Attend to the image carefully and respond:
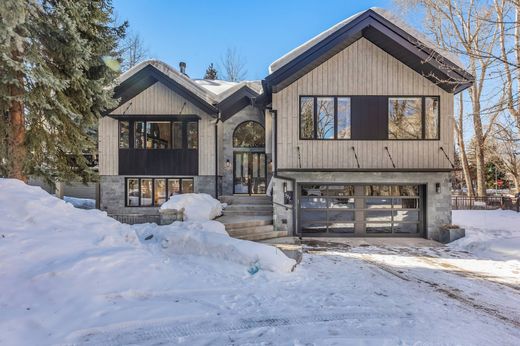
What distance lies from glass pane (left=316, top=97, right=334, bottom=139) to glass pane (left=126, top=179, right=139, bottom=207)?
321 inches

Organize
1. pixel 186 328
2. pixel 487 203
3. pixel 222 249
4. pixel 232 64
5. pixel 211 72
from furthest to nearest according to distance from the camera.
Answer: pixel 211 72
pixel 232 64
pixel 487 203
pixel 222 249
pixel 186 328

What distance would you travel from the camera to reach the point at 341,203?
34.5ft

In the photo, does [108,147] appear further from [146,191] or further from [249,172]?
[249,172]

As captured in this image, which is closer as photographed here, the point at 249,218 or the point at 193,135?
the point at 249,218

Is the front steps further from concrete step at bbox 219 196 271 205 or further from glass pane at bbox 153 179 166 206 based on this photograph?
glass pane at bbox 153 179 166 206

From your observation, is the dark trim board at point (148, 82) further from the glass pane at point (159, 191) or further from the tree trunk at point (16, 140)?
the tree trunk at point (16, 140)

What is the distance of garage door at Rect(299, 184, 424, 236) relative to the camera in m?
10.5

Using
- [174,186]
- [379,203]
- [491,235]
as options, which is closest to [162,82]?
[174,186]

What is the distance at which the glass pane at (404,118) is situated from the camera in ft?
33.9

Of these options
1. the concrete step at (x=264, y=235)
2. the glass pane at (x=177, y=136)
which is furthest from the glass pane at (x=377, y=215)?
the glass pane at (x=177, y=136)

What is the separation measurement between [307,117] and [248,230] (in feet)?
14.6

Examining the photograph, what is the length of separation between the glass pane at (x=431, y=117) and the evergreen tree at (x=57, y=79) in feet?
33.9

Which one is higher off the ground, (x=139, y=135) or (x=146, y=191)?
(x=139, y=135)

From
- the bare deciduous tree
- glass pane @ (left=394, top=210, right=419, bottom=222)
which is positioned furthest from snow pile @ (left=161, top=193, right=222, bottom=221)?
the bare deciduous tree
